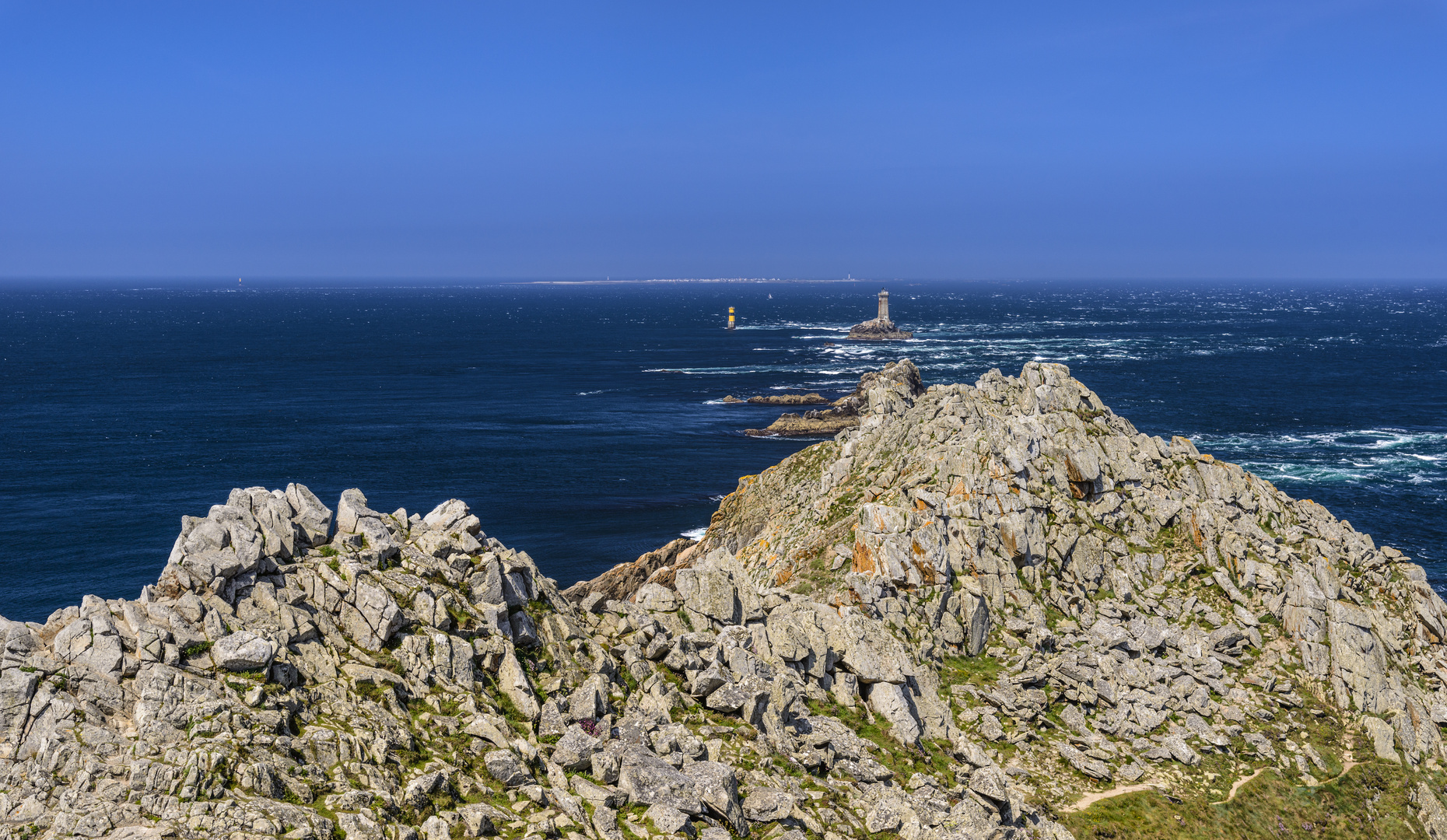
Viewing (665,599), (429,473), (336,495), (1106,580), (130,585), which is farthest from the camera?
(429,473)

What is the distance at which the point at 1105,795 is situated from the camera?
32.9 meters

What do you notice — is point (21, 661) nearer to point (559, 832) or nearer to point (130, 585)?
point (559, 832)

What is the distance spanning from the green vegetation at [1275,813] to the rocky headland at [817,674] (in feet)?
0.35

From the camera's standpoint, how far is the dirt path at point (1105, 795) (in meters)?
32.0

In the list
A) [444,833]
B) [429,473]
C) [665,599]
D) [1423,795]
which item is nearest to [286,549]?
[444,833]

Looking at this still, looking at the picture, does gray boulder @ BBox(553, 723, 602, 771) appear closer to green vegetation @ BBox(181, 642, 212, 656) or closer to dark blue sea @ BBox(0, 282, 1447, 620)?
green vegetation @ BBox(181, 642, 212, 656)

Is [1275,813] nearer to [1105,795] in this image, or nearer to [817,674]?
[1105,795]

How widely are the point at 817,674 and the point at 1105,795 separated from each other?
10471 mm

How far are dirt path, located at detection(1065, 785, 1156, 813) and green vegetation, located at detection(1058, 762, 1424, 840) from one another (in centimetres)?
15

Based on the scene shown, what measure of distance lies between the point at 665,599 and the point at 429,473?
79.7 metres

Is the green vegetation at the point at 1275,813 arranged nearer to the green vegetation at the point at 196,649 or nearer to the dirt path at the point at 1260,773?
the dirt path at the point at 1260,773

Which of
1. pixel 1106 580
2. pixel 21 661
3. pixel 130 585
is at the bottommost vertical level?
pixel 130 585

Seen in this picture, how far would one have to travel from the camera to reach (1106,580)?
45.5 meters

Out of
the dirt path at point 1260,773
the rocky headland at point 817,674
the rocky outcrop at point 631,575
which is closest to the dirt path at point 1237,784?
the dirt path at point 1260,773
